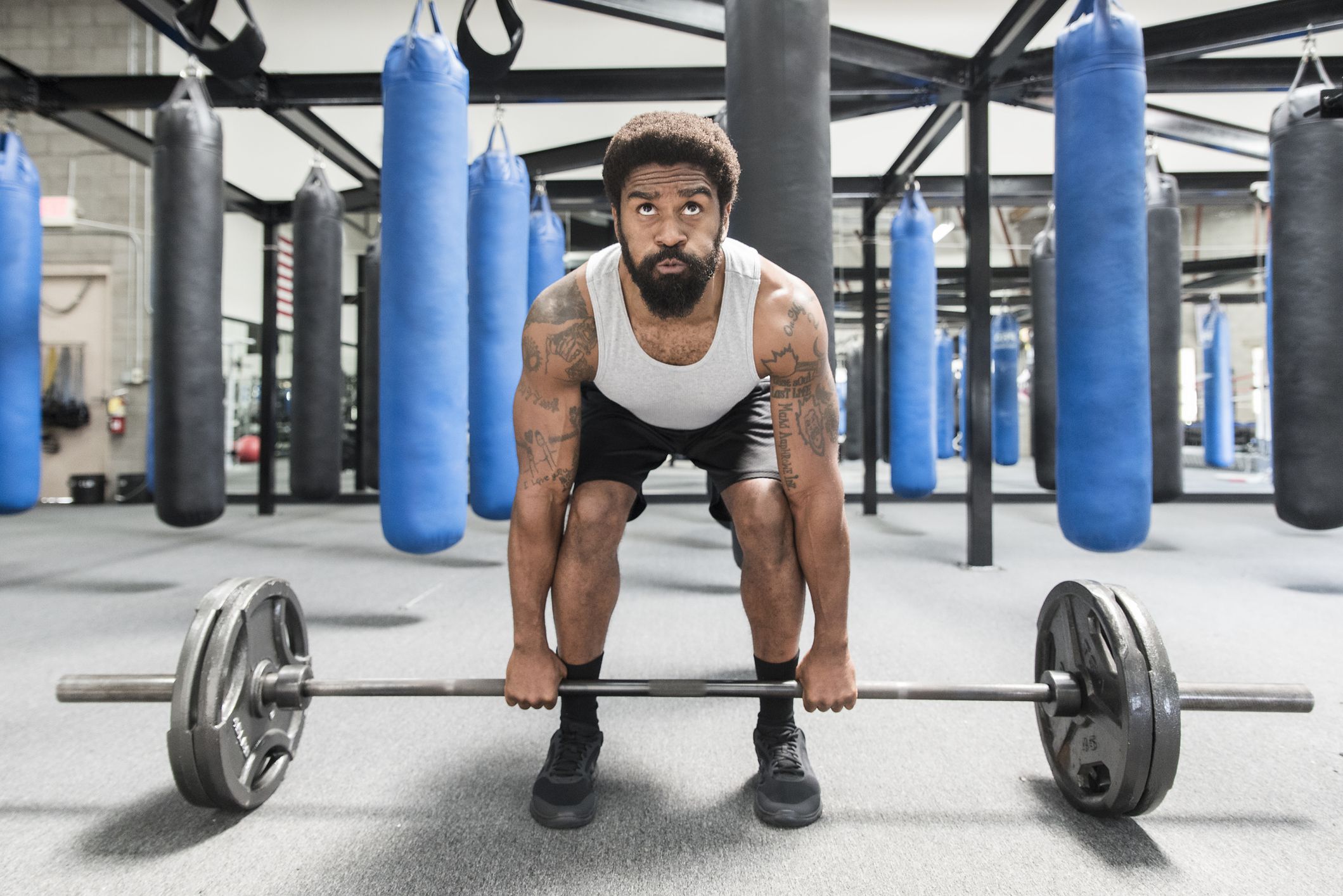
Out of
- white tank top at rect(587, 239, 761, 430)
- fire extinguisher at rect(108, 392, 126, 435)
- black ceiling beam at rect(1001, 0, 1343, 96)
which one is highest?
black ceiling beam at rect(1001, 0, 1343, 96)

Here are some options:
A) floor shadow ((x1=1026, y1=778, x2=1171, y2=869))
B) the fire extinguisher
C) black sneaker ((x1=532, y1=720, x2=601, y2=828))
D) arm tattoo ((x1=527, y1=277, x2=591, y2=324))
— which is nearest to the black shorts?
arm tattoo ((x1=527, y1=277, x2=591, y2=324))

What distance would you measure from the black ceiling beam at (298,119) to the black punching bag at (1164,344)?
138 inches

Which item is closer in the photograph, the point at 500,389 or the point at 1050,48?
the point at 500,389

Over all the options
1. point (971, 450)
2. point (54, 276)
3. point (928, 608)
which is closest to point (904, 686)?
point (928, 608)

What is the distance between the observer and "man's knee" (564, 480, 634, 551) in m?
1.24

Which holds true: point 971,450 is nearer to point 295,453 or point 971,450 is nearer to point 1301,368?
point 1301,368

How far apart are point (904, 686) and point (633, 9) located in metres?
2.31

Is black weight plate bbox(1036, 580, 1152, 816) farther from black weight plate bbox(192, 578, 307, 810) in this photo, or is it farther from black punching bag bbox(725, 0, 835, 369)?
black weight plate bbox(192, 578, 307, 810)

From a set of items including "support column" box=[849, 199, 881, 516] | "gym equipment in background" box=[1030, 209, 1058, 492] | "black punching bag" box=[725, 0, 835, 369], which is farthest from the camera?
"support column" box=[849, 199, 881, 516]

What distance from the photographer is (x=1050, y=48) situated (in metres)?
2.87

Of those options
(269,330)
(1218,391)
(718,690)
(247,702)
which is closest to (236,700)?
(247,702)

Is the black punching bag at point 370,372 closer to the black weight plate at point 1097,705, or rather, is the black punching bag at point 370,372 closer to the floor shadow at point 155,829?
the floor shadow at point 155,829

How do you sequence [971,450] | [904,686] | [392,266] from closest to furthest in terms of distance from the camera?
[904,686] → [392,266] → [971,450]

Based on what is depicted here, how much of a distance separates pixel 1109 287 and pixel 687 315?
130 cm
